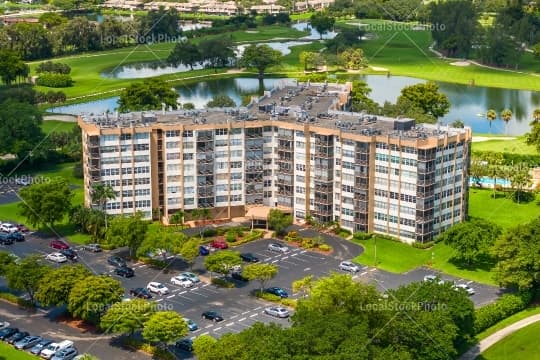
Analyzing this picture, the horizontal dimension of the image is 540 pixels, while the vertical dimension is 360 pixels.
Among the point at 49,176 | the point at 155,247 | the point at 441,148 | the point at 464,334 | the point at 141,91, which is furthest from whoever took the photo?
the point at 141,91

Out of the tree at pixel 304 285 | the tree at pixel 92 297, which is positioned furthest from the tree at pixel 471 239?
the tree at pixel 92 297

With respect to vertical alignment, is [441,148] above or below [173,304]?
above

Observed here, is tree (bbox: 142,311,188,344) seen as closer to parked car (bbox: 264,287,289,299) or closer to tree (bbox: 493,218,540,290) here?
parked car (bbox: 264,287,289,299)

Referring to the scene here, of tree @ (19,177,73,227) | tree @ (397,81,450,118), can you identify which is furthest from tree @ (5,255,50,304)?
tree @ (397,81,450,118)

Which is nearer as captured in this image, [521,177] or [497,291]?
[497,291]

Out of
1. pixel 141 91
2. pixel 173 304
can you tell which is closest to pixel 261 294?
pixel 173 304

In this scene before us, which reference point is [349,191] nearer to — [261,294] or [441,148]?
[441,148]
